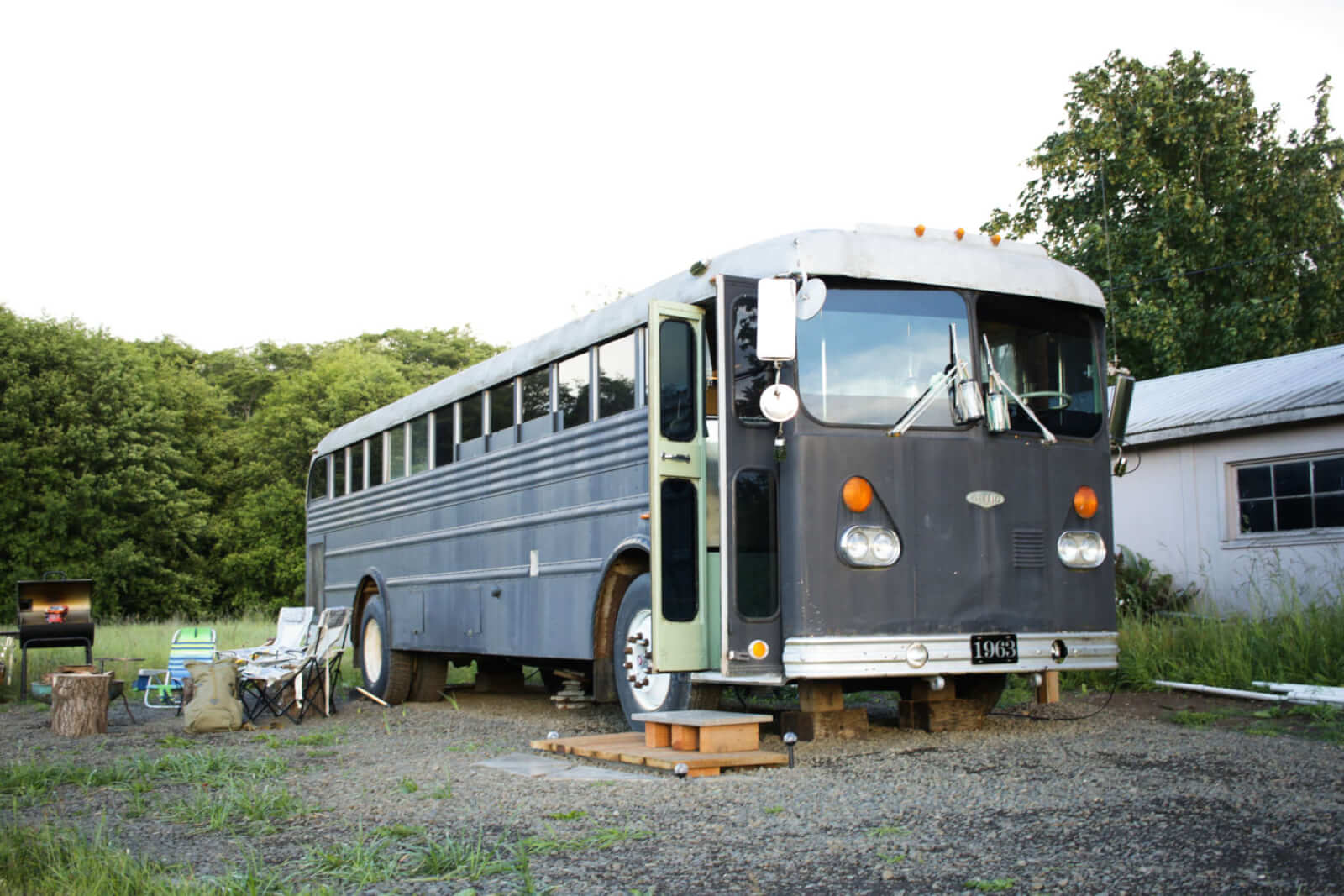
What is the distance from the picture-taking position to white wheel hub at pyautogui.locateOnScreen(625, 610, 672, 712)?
8.34 m

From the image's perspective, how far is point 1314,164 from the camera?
26531 millimetres

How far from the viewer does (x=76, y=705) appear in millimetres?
10359

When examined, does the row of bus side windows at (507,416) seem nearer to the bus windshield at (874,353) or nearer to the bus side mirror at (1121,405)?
the bus windshield at (874,353)

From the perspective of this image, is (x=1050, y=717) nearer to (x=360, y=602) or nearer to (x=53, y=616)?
(x=360, y=602)

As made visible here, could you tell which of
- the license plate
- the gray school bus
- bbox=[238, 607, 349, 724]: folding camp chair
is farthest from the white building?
bbox=[238, 607, 349, 724]: folding camp chair

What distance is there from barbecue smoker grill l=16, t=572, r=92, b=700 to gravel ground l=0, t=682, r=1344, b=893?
5316mm

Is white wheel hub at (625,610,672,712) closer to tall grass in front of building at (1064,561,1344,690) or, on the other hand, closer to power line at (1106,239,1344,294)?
tall grass in front of building at (1064,561,1344,690)

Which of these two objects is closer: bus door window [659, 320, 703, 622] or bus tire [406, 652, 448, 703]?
bus door window [659, 320, 703, 622]

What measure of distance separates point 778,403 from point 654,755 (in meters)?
1.96

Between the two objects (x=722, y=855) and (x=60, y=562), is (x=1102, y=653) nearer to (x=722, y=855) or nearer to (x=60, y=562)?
(x=722, y=855)

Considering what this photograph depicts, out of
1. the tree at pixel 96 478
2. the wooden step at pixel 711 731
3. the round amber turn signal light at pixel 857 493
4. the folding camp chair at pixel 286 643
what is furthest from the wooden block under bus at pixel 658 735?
the tree at pixel 96 478

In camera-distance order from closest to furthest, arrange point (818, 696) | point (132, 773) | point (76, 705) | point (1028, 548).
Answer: point (132, 773) < point (1028, 548) < point (818, 696) < point (76, 705)

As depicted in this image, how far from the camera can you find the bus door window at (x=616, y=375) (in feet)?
29.2

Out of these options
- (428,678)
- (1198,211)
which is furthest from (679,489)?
(1198,211)
